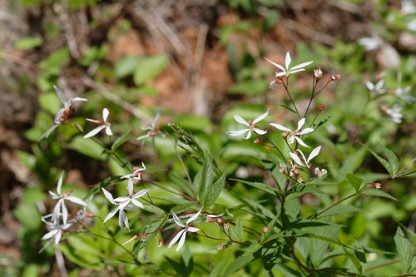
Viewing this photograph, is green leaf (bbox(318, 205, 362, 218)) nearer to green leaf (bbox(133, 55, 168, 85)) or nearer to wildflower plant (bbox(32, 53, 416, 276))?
wildflower plant (bbox(32, 53, 416, 276))

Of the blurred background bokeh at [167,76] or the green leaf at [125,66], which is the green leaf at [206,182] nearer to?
the blurred background bokeh at [167,76]

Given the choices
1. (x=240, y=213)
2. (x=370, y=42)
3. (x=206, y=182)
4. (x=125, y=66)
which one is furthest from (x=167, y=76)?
(x=206, y=182)

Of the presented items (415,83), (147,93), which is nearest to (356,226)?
(415,83)

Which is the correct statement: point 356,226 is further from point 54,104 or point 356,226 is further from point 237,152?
point 54,104

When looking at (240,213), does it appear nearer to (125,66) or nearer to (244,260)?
(244,260)

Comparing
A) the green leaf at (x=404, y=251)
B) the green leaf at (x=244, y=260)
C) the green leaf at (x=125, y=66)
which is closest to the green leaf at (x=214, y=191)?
the green leaf at (x=244, y=260)

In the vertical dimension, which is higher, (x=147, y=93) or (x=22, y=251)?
(x=147, y=93)

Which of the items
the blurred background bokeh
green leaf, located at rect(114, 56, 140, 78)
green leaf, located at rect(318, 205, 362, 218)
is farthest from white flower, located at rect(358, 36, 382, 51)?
green leaf, located at rect(318, 205, 362, 218)

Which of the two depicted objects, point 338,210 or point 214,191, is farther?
point 338,210
